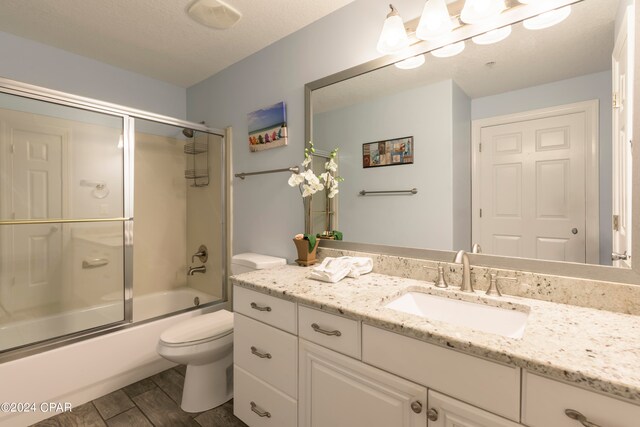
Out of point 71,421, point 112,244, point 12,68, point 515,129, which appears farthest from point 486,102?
point 12,68

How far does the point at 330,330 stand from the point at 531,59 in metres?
1.34

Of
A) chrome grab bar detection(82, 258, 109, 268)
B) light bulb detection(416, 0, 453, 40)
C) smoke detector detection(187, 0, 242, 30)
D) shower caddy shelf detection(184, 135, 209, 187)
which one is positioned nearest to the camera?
light bulb detection(416, 0, 453, 40)

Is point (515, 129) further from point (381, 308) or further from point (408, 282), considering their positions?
point (381, 308)

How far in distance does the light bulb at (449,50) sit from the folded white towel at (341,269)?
108 cm

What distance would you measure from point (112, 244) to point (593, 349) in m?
2.70

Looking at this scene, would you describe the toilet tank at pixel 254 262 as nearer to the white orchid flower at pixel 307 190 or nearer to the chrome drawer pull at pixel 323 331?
the white orchid flower at pixel 307 190

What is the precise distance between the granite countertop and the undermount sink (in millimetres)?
26

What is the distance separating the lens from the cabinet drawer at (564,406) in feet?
2.01

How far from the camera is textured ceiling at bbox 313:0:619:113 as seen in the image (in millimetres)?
1052

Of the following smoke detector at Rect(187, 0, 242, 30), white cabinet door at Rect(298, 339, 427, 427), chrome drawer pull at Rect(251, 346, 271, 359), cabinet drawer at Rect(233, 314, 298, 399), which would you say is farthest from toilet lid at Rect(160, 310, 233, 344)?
smoke detector at Rect(187, 0, 242, 30)

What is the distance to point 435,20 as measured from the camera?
1.29 m

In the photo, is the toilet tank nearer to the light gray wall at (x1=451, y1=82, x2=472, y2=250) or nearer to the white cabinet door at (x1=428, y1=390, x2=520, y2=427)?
the light gray wall at (x1=451, y1=82, x2=472, y2=250)

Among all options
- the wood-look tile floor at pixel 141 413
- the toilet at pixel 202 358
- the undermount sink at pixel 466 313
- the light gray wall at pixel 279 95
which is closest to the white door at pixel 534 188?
the undermount sink at pixel 466 313

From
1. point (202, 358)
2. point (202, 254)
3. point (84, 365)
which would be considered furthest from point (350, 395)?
point (202, 254)
